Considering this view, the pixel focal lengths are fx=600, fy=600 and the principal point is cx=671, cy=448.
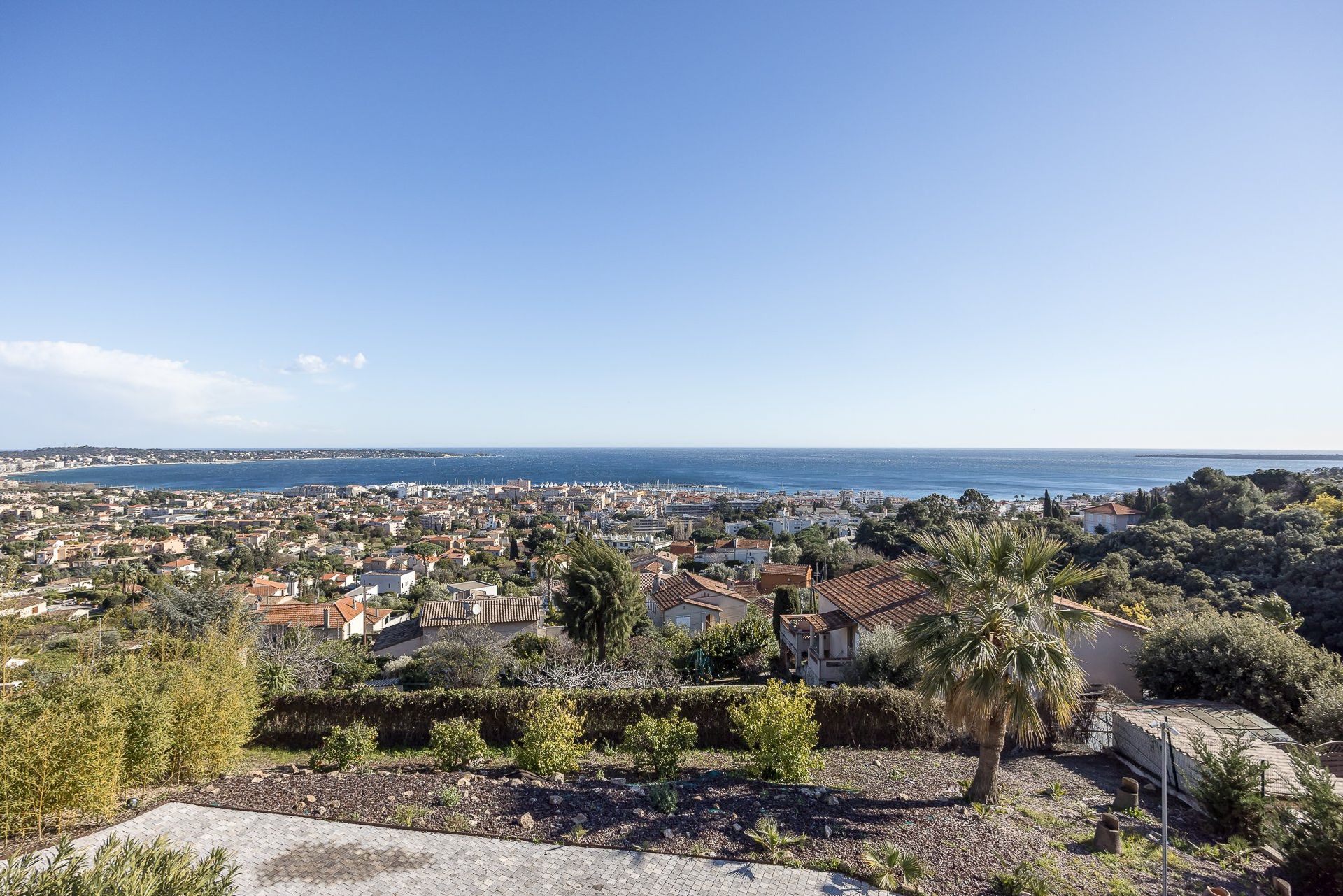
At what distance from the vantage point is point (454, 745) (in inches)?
379

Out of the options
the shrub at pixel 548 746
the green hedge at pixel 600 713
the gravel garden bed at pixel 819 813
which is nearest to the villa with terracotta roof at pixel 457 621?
→ the green hedge at pixel 600 713

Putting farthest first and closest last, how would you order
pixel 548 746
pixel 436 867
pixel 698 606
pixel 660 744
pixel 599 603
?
pixel 698 606, pixel 599 603, pixel 548 746, pixel 660 744, pixel 436 867

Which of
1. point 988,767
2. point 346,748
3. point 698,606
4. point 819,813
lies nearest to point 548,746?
point 346,748

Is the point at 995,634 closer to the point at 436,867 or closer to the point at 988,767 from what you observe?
the point at 988,767

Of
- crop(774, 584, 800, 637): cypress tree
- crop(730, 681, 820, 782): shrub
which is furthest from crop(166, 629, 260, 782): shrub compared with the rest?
crop(774, 584, 800, 637): cypress tree

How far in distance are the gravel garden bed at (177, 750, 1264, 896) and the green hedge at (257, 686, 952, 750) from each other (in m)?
1.29

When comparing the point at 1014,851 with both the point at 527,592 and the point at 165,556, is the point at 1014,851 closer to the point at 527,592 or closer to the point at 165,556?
the point at 527,592

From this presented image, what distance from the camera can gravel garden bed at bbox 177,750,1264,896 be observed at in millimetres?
6512

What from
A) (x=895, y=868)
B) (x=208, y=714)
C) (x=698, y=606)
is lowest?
(x=698, y=606)

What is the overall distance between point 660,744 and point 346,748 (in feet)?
17.0

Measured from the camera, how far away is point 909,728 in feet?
37.1

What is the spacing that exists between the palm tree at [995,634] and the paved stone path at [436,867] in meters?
2.54

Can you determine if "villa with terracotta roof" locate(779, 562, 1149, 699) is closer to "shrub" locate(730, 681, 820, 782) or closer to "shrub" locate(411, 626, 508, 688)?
"shrub" locate(730, 681, 820, 782)

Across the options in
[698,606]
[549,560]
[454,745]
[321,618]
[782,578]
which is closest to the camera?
[454,745]
